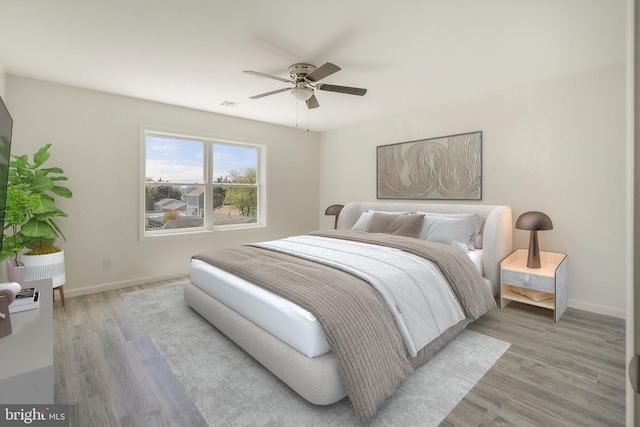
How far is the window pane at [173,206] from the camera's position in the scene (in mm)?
4211

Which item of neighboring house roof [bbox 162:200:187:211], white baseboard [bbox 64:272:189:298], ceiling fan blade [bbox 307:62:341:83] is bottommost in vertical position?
white baseboard [bbox 64:272:189:298]

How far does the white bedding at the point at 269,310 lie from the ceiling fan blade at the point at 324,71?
1708 millimetres

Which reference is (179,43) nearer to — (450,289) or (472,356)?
(450,289)

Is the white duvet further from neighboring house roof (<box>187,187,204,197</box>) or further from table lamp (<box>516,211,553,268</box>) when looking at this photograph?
neighboring house roof (<box>187,187,204,197</box>)

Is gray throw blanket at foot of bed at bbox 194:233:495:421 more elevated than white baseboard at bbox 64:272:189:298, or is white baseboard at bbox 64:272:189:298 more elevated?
gray throw blanket at foot of bed at bbox 194:233:495:421

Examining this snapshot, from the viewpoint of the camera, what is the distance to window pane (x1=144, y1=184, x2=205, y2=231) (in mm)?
4211

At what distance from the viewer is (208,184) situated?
15.3 feet

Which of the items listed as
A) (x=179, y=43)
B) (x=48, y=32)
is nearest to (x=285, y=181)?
(x=179, y=43)

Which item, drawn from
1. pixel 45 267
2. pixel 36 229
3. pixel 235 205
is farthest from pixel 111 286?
pixel 235 205

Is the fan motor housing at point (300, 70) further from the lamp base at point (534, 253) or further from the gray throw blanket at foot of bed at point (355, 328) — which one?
the lamp base at point (534, 253)

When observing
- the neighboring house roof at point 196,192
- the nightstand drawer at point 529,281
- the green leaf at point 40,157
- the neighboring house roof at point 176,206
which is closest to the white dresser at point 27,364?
the green leaf at point 40,157

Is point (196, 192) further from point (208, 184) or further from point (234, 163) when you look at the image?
point (234, 163)

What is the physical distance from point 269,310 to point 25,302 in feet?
4.13

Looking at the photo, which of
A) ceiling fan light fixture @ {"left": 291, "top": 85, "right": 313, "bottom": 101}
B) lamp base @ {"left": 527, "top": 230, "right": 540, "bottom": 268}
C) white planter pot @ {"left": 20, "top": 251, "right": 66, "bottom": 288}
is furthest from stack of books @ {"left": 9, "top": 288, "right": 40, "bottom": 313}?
lamp base @ {"left": 527, "top": 230, "right": 540, "bottom": 268}
